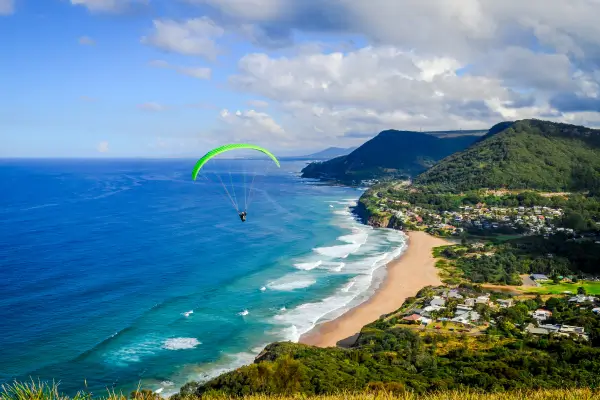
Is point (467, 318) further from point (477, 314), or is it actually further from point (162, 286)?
point (162, 286)

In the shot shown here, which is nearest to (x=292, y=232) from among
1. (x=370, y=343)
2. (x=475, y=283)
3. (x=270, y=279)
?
(x=270, y=279)

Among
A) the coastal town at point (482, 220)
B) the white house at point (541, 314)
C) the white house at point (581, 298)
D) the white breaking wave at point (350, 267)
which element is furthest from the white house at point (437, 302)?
the coastal town at point (482, 220)

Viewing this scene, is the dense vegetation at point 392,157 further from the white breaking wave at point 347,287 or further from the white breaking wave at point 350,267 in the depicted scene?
the white breaking wave at point 347,287

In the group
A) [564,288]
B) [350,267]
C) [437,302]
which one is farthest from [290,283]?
[564,288]

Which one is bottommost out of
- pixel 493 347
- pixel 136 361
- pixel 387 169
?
pixel 136 361

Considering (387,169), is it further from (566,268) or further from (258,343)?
(258,343)

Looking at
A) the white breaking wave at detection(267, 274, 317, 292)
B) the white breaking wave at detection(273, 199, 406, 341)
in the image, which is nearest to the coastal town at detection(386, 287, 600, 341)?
the white breaking wave at detection(273, 199, 406, 341)
